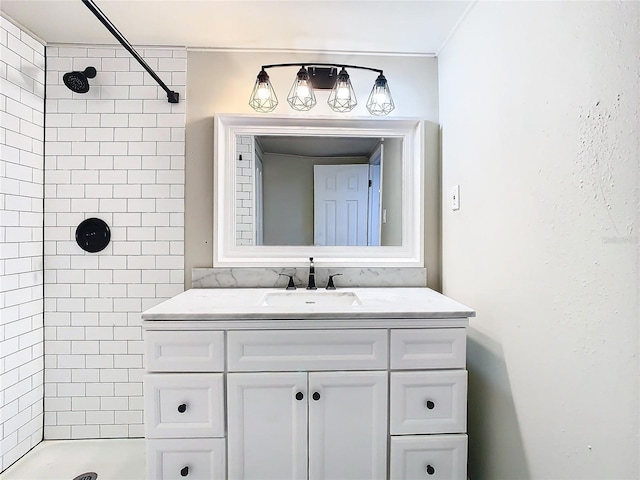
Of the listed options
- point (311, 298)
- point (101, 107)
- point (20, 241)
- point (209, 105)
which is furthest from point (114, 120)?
point (311, 298)

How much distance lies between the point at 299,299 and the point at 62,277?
1286 mm

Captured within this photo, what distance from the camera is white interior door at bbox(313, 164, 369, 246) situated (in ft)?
6.01

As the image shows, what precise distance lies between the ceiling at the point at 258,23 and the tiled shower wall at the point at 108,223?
132 millimetres

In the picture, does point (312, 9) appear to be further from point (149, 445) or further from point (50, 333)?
point (50, 333)

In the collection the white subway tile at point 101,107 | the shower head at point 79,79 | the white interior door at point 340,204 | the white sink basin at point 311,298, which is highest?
the shower head at point 79,79

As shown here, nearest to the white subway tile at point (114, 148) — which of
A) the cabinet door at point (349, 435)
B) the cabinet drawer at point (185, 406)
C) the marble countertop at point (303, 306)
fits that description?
the marble countertop at point (303, 306)

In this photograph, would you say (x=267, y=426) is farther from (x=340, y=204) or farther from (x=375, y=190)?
(x=375, y=190)

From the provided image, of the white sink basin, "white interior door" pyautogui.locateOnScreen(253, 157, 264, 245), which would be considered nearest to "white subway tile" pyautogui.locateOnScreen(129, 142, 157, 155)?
"white interior door" pyautogui.locateOnScreen(253, 157, 264, 245)

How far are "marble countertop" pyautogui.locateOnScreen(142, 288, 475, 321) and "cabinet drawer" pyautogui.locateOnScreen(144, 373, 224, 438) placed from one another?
0.76 ft

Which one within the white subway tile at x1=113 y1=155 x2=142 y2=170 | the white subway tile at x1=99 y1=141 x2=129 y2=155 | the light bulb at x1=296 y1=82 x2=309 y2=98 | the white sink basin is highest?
the light bulb at x1=296 y1=82 x2=309 y2=98

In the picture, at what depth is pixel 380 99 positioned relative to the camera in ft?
5.59

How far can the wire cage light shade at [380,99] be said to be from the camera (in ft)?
5.46

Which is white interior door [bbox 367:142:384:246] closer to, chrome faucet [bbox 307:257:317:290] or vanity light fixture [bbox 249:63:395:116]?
vanity light fixture [bbox 249:63:395:116]

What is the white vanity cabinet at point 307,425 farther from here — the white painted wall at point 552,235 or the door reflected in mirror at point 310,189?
the door reflected in mirror at point 310,189
